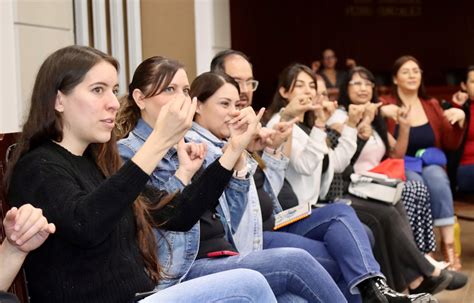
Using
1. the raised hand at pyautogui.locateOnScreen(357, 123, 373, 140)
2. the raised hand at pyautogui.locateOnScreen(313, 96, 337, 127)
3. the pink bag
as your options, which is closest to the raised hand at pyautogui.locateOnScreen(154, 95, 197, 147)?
the raised hand at pyautogui.locateOnScreen(313, 96, 337, 127)

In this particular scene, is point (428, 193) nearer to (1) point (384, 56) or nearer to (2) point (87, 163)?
(2) point (87, 163)

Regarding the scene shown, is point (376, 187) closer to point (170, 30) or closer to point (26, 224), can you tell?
point (170, 30)

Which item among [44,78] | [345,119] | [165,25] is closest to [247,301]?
[44,78]

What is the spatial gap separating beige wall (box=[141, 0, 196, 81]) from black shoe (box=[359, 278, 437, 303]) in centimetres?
230

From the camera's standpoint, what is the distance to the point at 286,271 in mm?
2752

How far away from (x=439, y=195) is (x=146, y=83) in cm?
286

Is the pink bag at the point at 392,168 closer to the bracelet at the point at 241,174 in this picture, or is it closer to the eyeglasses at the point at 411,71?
the eyeglasses at the point at 411,71

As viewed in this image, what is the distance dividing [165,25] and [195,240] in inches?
115

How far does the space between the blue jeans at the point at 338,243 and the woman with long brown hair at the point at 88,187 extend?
50.6 inches

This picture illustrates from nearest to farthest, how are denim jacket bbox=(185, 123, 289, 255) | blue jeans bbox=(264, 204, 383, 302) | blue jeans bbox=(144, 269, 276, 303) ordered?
1. blue jeans bbox=(144, 269, 276, 303)
2. denim jacket bbox=(185, 123, 289, 255)
3. blue jeans bbox=(264, 204, 383, 302)

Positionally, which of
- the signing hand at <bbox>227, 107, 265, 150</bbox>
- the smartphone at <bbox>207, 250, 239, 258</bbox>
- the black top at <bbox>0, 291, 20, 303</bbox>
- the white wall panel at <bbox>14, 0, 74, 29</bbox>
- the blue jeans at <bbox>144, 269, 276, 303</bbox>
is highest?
the white wall panel at <bbox>14, 0, 74, 29</bbox>

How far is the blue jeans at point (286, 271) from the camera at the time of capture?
108 inches

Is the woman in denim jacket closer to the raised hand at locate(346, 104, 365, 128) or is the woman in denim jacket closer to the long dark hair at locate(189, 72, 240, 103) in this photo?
the long dark hair at locate(189, 72, 240, 103)

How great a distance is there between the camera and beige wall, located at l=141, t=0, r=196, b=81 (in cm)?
538
